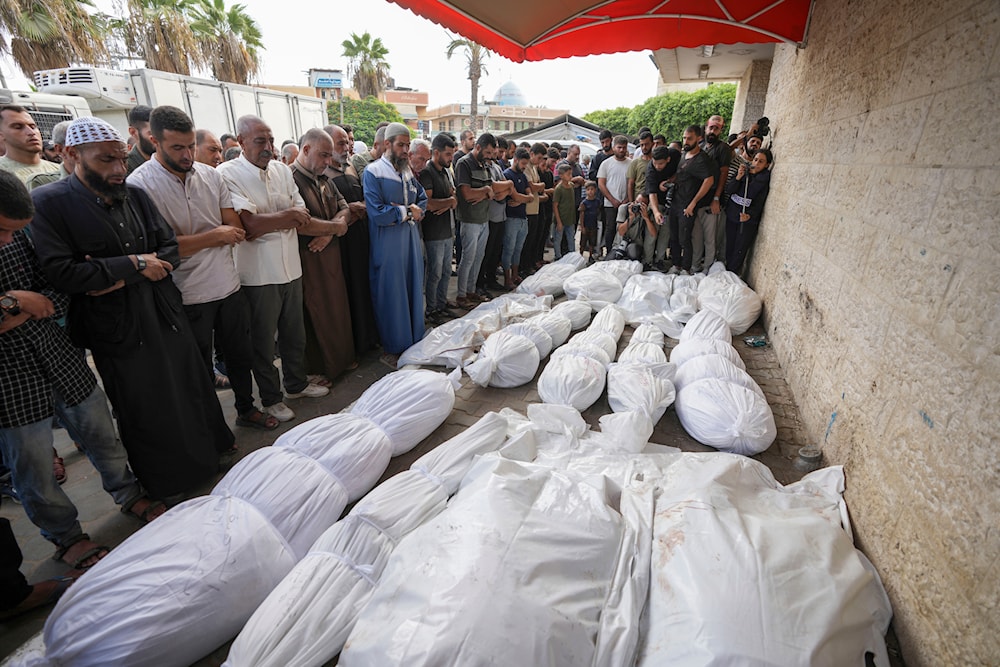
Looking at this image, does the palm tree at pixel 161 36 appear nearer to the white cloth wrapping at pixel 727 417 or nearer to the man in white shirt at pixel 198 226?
the man in white shirt at pixel 198 226

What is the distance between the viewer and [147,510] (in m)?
2.17

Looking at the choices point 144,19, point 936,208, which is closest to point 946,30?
point 936,208

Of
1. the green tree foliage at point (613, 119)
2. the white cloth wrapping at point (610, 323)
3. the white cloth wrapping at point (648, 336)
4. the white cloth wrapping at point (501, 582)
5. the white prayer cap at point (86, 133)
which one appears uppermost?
the green tree foliage at point (613, 119)

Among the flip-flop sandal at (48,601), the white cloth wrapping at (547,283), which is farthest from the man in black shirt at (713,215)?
the flip-flop sandal at (48,601)

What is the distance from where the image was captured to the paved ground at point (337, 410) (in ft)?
6.35

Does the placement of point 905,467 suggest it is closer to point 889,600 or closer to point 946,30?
point 889,600

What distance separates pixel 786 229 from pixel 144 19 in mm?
18566

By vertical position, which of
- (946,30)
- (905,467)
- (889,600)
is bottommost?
(889,600)

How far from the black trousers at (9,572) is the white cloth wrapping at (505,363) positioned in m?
2.24

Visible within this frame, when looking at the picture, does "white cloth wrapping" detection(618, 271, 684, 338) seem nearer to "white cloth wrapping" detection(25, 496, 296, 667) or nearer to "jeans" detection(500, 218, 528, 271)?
"jeans" detection(500, 218, 528, 271)

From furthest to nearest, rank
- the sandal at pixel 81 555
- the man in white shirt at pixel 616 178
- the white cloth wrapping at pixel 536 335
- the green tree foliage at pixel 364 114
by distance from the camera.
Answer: the green tree foliage at pixel 364 114, the man in white shirt at pixel 616 178, the white cloth wrapping at pixel 536 335, the sandal at pixel 81 555

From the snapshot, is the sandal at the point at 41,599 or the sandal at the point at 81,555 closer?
the sandal at the point at 41,599

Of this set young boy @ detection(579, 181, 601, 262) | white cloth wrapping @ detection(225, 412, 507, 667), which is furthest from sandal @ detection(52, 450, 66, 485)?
young boy @ detection(579, 181, 601, 262)

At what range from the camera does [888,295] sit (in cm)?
193
